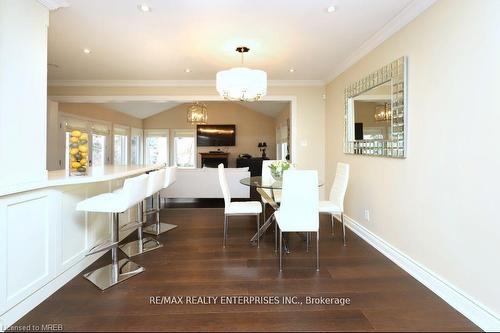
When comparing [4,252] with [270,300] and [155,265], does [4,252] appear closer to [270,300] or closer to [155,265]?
[155,265]

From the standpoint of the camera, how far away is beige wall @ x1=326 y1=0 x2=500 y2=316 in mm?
1752

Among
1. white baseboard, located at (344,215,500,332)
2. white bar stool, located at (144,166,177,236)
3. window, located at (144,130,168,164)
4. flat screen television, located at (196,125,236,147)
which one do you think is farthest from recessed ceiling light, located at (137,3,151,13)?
→ window, located at (144,130,168,164)

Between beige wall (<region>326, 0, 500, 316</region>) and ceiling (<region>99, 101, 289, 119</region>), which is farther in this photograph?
ceiling (<region>99, 101, 289, 119</region>)

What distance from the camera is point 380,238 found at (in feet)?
A: 10.2

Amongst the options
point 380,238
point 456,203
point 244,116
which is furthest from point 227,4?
point 244,116

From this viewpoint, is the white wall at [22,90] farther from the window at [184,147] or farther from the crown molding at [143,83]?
the window at [184,147]

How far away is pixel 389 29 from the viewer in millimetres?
2861

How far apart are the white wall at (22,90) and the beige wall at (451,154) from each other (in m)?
3.15

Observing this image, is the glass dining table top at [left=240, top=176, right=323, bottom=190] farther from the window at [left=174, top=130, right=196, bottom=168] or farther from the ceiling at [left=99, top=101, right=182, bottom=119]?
the window at [left=174, top=130, right=196, bottom=168]

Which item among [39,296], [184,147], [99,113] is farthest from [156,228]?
[184,147]

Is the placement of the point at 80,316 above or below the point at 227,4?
below

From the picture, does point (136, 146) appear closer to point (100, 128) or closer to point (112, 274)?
point (100, 128)

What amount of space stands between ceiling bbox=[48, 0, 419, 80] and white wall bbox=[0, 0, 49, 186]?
0.58 meters

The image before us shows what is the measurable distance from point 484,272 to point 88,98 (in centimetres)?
585
